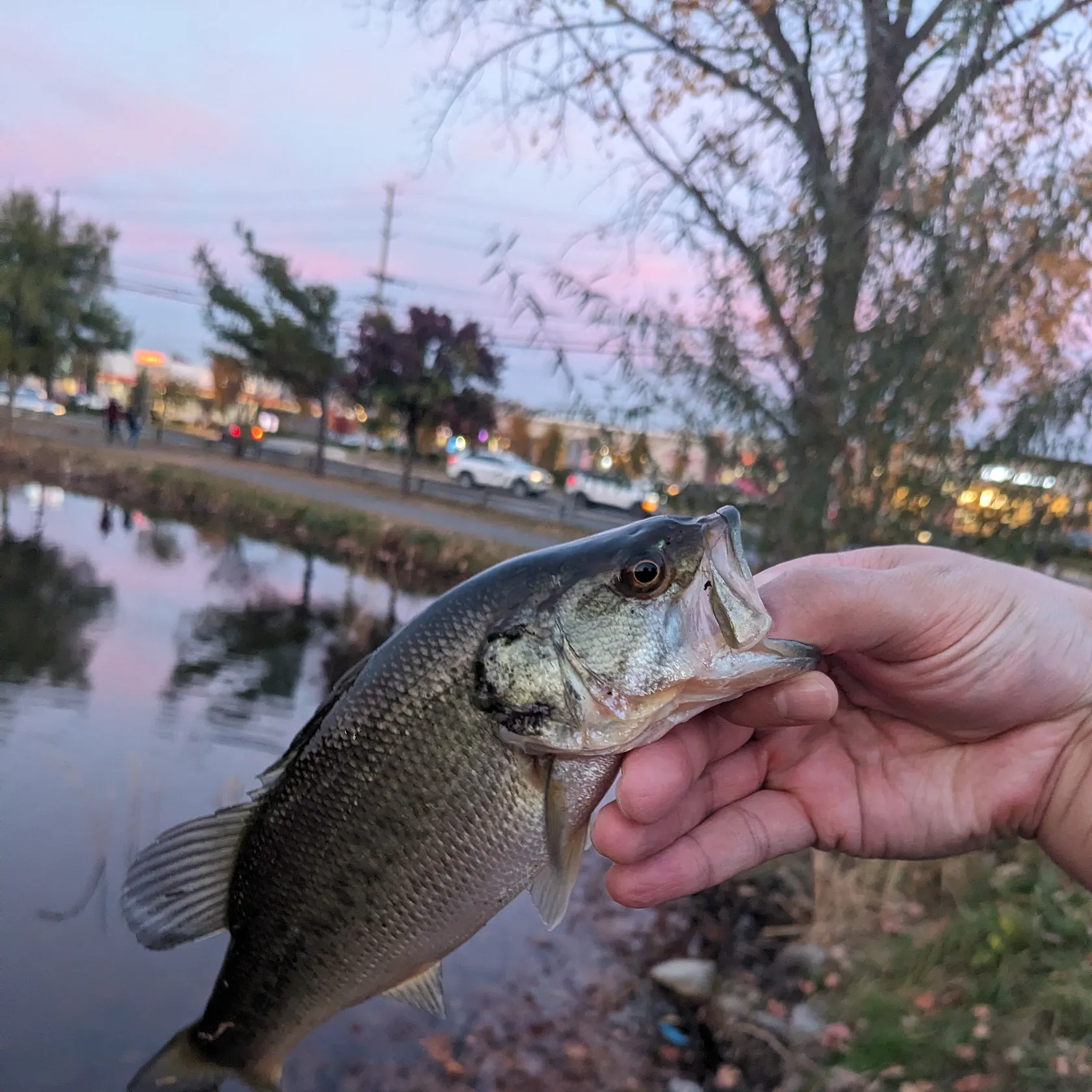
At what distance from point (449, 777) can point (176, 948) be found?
163 inches

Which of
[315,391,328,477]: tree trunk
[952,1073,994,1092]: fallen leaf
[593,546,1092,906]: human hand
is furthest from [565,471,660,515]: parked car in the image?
[593,546,1092,906]: human hand

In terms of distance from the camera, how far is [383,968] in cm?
203

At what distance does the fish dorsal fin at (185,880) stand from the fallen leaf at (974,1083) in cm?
337

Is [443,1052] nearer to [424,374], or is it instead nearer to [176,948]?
[176,948]

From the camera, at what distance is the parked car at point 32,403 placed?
1660 inches

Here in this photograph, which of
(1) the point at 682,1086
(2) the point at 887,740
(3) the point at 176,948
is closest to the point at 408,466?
(3) the point at 176,948

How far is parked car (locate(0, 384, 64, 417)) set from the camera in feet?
138

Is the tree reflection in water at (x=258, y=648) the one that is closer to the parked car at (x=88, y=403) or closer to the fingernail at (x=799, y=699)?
the fingernail at (x=799, y=699)

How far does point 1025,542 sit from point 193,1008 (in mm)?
5515

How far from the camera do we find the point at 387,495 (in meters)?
23.8

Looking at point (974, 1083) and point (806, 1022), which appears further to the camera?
point (806, 1022)

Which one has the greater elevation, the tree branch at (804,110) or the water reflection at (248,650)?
the tree branch at (804,110)

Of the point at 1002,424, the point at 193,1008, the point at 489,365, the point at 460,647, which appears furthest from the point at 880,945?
the point at 489,365

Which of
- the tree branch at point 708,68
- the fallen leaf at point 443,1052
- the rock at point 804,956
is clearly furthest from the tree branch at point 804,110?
the fallen leaf at point 443,1052
